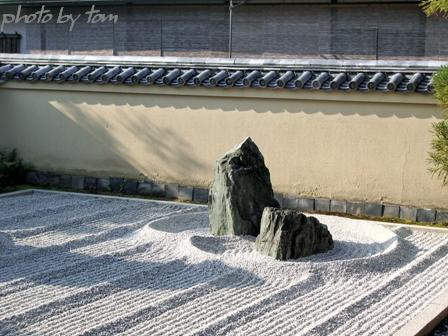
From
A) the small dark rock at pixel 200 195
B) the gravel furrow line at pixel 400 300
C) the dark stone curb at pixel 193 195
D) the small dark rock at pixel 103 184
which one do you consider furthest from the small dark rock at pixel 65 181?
the gravel furrow line at pixel 400 300

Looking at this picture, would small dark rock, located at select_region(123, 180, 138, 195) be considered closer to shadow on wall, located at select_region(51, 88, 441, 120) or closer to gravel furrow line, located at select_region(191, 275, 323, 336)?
shadow on wall, located at select_region(51, 88, 441, 120)

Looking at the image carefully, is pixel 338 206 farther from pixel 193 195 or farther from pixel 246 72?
pixel 246 72

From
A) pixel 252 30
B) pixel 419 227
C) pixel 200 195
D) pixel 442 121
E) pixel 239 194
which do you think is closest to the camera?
pixel 239 194

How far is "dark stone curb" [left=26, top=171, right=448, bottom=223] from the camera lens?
31.7ft

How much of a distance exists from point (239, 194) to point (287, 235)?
1.05m

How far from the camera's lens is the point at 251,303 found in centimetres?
613

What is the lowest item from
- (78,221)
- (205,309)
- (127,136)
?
(205,309)

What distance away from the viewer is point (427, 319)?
5648mm

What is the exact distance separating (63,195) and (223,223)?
3752mm

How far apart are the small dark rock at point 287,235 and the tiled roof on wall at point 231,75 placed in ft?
9.13

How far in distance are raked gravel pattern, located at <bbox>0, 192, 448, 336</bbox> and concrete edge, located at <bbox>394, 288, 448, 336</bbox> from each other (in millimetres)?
116

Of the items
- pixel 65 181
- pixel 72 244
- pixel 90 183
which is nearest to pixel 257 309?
pixel 72 244

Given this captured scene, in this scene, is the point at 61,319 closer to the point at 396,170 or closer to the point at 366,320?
the point at 366,320

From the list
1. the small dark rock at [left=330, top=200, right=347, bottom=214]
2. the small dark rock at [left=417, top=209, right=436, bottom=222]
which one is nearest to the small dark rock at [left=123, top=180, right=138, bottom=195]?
the small dark rock at [left=330, top=200, right=347, bottom=214]
